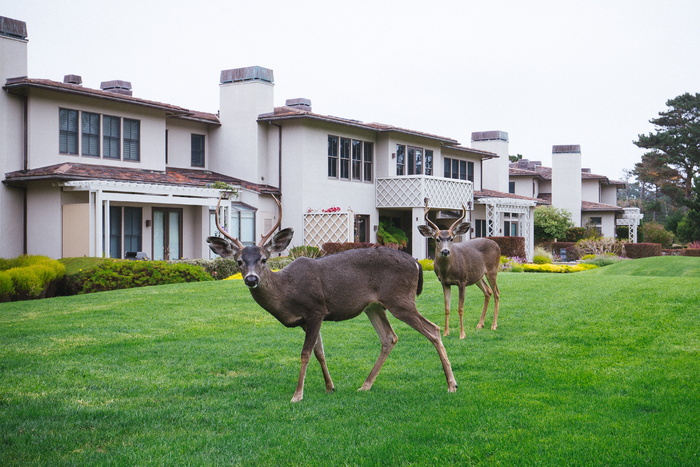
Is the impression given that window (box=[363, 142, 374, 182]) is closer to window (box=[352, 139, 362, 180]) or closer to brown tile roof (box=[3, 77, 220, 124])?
window (box=[352, 139, 362, 180])

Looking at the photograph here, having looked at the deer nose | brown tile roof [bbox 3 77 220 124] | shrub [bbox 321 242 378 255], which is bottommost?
shrub [bbox 321 242 378 255]

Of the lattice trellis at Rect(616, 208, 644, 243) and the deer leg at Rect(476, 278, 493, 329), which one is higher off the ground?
the lattice trellis at Rect(616, 208, 644, 243)

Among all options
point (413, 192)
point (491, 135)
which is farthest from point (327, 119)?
point (491, 135)

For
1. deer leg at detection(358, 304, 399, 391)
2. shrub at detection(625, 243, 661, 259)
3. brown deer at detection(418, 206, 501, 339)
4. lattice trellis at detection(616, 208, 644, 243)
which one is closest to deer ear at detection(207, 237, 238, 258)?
deer leg at detection(358, 304, 399, 391)

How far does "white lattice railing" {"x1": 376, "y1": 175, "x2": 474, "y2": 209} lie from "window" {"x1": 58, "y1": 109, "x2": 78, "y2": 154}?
14.7 metres

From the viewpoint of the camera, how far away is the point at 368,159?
35.6 m

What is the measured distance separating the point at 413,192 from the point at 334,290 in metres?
27.0

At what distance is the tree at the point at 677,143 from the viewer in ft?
206

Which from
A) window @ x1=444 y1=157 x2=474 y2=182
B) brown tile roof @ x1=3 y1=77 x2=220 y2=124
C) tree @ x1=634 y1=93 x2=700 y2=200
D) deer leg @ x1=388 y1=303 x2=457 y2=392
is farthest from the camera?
tree @ x1=634 y1=93 x2=700 y2=200

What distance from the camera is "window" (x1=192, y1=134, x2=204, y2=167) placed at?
33062 millimetres

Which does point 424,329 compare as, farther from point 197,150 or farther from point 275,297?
point 197,150

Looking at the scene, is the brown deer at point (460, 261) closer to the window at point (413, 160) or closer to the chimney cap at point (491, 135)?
the window at point (413, 160)

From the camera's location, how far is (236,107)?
32719 mm

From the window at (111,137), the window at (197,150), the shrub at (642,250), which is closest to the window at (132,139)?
the window at (111,137)
